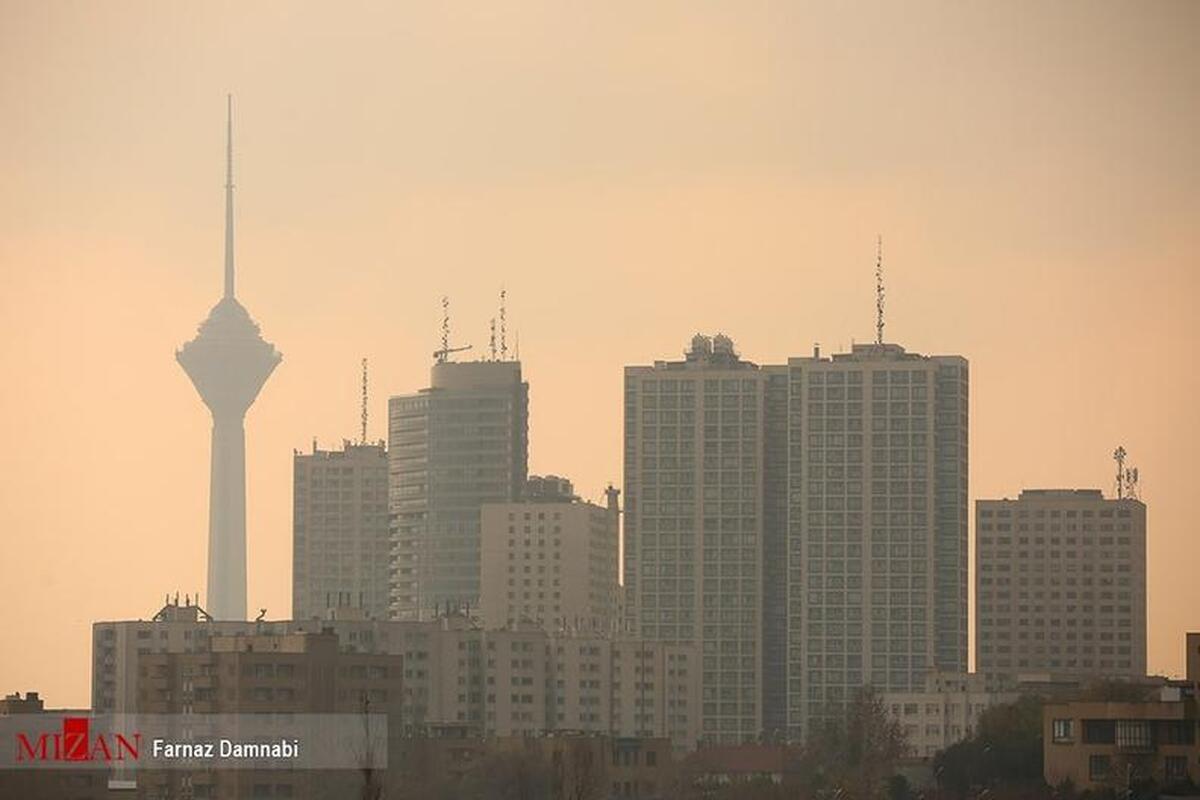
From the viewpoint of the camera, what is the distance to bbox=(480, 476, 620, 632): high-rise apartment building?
14412 centimetres

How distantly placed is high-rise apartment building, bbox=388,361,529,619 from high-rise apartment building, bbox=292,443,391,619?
1.30m

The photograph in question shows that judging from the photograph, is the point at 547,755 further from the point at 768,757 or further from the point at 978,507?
the point at 978,507

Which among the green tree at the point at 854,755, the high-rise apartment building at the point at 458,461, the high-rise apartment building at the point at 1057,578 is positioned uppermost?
the high-rise apartment building at the point at 458,461

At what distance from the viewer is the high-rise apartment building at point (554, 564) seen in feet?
473

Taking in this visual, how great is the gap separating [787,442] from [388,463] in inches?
1469

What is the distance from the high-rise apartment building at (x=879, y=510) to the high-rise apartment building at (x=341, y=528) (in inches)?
1272

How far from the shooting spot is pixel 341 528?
171 meters

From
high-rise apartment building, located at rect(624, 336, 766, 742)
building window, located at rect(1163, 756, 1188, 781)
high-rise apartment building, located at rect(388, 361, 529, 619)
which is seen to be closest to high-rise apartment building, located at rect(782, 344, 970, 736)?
high-rise apartment building, located at rect(624, 336, 766, 742)

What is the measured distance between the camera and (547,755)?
81875 mm

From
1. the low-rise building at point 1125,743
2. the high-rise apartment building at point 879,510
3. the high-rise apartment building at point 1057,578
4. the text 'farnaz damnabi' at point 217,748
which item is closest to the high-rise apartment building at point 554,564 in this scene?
the high-rise apartment building at point 879,510

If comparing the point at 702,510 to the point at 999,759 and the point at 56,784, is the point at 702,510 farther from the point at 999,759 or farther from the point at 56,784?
the point at 56,784

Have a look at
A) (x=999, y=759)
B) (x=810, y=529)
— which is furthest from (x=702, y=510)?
(x=999, y=759)

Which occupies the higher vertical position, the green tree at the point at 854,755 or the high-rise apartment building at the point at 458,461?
the high-rise apartment building at the point at 458,461

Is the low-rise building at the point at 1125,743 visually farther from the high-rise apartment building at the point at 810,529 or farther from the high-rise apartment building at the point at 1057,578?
the high-rise apartment building at the point at 1057,578
